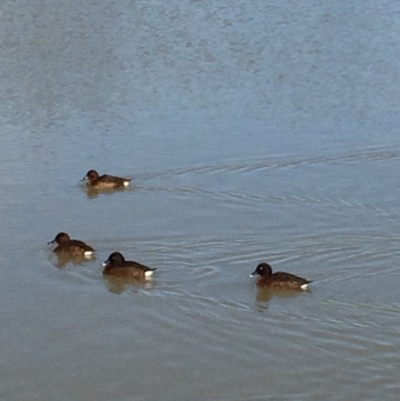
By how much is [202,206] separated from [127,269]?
2.33m

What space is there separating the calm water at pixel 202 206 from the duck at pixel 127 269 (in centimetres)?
10

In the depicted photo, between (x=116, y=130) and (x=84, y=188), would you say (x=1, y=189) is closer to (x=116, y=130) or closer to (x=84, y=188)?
(x=84, y=188)

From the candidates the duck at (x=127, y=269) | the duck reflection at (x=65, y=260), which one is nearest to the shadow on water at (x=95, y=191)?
the duck reflection at (x=65, y=260)

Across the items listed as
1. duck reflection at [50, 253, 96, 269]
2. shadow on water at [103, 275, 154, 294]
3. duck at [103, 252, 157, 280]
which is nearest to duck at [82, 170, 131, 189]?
duck reflection at [50, 253, 96, 269]

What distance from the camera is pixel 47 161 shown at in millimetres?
13383

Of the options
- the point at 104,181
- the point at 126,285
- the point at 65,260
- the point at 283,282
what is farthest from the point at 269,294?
the point at 104,181

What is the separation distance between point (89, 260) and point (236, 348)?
8.10ft

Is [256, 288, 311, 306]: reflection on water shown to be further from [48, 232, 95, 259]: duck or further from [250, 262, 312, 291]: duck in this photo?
[48, 232, 95, 259]: duck

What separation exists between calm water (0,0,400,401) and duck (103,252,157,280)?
0.10 meters

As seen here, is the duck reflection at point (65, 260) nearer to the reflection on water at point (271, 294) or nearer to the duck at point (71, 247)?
the duck at point (71, 247)

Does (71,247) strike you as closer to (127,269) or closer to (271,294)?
(127,269)

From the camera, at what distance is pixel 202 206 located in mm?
11531

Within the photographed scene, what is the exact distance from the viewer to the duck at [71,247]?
32.4ft

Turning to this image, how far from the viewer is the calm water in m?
7.76
